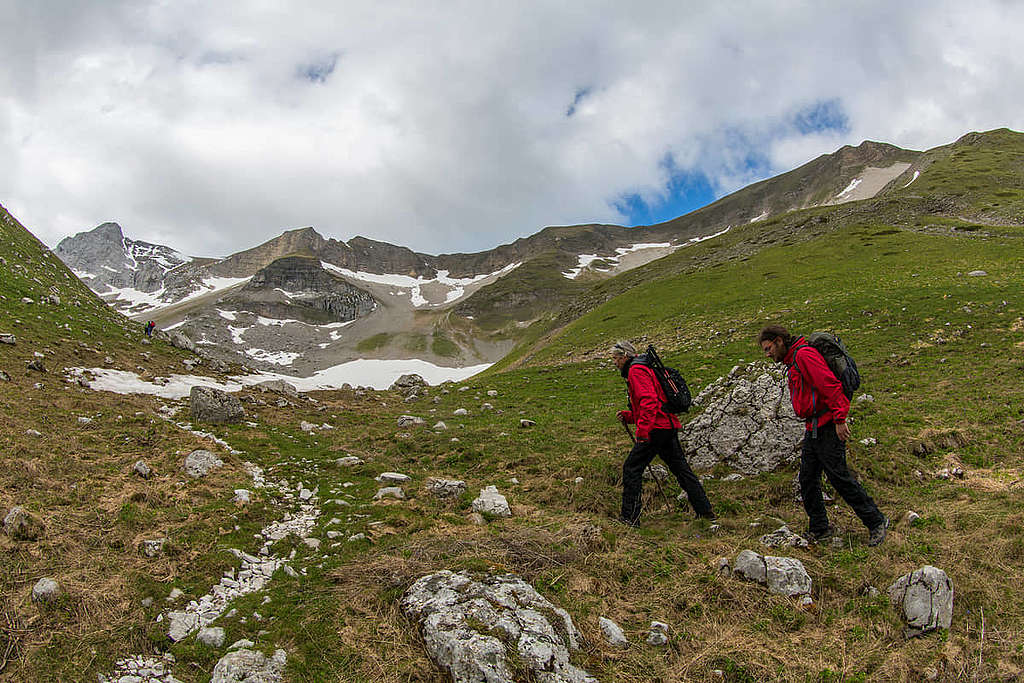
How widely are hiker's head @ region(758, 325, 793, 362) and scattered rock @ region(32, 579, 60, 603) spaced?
10.6 metres

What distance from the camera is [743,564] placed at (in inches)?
251

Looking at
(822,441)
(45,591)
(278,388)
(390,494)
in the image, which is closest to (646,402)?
(822,441)

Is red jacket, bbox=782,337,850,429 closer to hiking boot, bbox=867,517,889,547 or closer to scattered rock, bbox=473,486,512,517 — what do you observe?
hiking boot, bbox=867,517,889,547

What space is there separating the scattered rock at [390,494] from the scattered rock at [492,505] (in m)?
1.79

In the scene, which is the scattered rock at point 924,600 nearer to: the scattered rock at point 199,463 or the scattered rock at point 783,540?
the scattered rock at point 783,540

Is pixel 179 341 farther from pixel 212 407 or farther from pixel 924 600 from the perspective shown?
pixel 924 600

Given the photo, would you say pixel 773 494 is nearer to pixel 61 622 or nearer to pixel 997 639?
pixel 997 639

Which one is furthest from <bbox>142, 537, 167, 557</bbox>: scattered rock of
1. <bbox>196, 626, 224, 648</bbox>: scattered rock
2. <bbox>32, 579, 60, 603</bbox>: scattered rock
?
<bbox>196, 626, 224, 648</bbox>: scattered rock

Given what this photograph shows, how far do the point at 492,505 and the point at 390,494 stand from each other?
250 centimetres

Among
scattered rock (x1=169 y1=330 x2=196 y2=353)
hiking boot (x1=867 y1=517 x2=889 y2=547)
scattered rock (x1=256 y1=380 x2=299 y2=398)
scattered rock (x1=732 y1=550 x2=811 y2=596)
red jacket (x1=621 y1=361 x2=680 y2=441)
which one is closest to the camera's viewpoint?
scattered rock (x1=732 y1=550 x2=811 y2=596)

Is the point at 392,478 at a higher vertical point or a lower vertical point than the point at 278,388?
lower

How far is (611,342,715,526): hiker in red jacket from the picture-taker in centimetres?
876

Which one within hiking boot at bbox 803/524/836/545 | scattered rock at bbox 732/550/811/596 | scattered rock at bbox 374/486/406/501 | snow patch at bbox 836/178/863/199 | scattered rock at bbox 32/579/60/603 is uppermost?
snow patch at bbox 836/178/863/199

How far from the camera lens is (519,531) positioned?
7801mm
